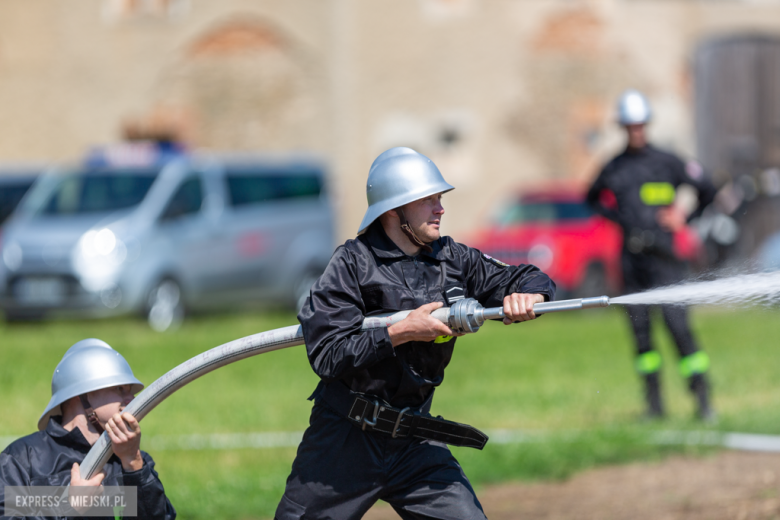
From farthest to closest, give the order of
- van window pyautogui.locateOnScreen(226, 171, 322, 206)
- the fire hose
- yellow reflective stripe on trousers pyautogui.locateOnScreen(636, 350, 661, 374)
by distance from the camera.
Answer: van window pyautogui.locateOnScreen(226, 171, 322, 206) → yellow reflective stripe on trousers pyautogui.locateOnScreen(636, 350, 661, 374) → the fire hose

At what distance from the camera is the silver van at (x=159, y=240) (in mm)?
14273

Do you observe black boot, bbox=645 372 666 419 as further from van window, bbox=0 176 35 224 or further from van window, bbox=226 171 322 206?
van window, bbox=0 176 35 224

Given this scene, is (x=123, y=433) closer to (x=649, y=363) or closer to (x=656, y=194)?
(x=649, y=363)

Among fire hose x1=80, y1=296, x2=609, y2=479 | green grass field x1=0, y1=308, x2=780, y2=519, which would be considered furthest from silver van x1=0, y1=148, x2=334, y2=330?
fire hose x1=80, y1=296, x2=609, y2=479

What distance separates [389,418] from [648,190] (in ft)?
17.0

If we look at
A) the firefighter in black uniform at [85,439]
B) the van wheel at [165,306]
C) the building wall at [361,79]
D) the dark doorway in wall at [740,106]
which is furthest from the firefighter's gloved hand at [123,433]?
the building wall at [361,79]

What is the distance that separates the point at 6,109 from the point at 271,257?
11.1 meters

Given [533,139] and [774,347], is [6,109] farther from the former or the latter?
[774,347]

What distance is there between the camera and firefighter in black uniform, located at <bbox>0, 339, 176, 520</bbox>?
4109 mm

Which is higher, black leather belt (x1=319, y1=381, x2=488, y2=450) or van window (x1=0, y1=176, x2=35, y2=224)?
van window (x1=0, y1=176, x2=35, y2=224)

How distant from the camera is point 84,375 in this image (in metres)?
4.26

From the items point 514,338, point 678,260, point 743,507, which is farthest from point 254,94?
point 743,507

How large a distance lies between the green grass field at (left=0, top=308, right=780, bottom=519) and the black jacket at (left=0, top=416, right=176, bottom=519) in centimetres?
180

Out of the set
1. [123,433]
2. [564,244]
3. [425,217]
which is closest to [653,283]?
[425,217]
